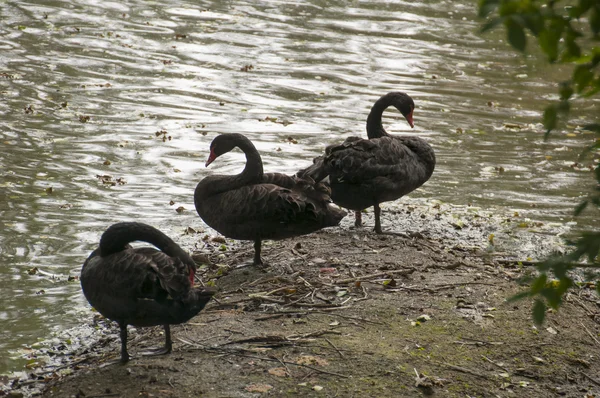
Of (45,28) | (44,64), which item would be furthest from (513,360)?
(45,28)

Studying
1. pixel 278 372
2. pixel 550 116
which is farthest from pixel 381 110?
pixel 550 116

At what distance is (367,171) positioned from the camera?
627 centimetres

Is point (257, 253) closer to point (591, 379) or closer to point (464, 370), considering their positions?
point (464, 370)

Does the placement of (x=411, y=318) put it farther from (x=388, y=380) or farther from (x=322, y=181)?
(x=322, y=181)

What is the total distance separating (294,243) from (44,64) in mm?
6032

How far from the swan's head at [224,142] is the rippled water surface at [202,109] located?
35.3 inches

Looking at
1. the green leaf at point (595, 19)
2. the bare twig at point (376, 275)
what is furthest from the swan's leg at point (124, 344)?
the green leaf at point (595, 19)

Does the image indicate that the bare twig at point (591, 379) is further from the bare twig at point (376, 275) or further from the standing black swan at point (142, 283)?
the standing black swan at point (142, 283)

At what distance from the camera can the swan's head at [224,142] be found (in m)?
5.84

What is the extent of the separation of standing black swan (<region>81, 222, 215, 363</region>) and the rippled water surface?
2.72 feet

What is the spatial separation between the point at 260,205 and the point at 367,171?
1.14m

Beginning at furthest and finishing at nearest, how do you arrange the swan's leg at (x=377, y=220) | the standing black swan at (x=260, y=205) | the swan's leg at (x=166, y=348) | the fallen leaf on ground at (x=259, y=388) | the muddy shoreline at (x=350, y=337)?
1. the swan's leg at (x=377, y=220)
2. the standing black swan at (x=260, y=205)
3. the swan's leg at (x=166, y=348)
4. the muddy shoreline at (x=350, y=337)
5. the fallen leaf on ground at (x=259, y=388)

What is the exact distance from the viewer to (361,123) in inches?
382

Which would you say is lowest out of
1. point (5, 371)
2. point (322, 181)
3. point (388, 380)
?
point (5, 371)
